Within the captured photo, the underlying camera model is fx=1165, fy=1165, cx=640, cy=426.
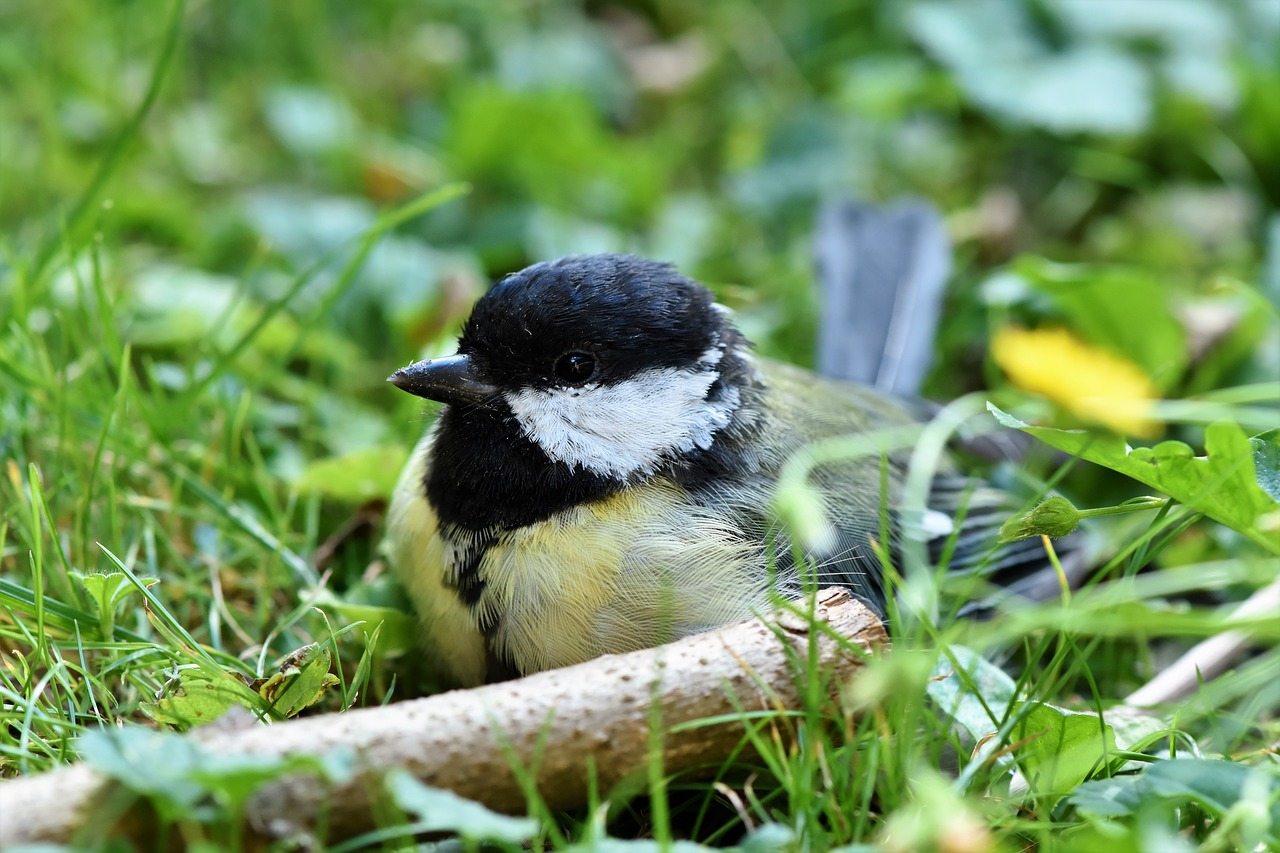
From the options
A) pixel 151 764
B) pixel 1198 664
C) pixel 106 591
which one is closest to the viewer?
pixel 151 764

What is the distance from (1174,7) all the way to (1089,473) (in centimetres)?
198

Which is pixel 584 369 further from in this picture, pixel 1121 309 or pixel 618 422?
pixel 1121 309

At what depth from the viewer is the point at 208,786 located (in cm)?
120

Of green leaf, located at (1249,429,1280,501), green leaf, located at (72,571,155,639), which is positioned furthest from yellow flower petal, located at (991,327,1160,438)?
green leaf, located at (72,571,155,639)

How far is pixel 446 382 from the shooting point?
196 cm

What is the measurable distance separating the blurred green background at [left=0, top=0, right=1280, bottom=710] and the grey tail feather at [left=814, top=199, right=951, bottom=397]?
7.3 inches

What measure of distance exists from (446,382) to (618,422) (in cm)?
30

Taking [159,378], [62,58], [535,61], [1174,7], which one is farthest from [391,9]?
[1174,7]

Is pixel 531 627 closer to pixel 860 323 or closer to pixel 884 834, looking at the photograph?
pixel 884 834

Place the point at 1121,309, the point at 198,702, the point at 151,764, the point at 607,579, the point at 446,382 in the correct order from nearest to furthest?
1. the point at 151,764
2. the point at 198,702
3. the point at 607,579
4. the point at 446,382
5. the point at 1121,309

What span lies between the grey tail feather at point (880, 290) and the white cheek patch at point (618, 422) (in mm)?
949

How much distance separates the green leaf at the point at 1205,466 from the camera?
1628mm

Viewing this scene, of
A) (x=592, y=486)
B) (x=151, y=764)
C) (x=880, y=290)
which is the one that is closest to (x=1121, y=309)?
(x=880, y=290)

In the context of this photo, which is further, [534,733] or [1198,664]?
[1198,664]
